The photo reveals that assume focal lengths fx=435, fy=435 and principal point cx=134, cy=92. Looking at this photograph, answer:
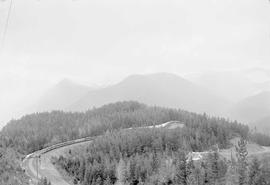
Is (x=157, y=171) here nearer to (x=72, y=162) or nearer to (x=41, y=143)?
(x=72, y=162)

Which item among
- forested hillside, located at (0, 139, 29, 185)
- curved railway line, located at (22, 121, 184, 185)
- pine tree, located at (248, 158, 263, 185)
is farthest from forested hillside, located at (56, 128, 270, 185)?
forested hillside, located at (0, 139, 29, 185)

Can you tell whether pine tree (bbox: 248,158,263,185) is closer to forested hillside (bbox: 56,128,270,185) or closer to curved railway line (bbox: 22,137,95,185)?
forested hillside (bbox: 56,128,270,185)

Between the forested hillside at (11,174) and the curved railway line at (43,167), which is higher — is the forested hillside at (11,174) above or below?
above

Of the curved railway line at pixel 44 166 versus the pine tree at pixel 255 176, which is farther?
the curved railway line at pixel 44 166

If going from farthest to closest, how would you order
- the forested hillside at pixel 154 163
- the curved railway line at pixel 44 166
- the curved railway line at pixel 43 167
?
the curved railway line at pixel 44 166, the curved railway line at pixel 43 167, the forested hillside at pixel 154 163

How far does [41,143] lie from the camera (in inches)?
7436

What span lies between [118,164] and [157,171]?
18.1 metres

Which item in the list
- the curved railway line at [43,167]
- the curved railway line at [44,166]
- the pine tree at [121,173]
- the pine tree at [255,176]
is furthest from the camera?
the pine tree at [121,173]

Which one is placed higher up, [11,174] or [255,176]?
[11,174]

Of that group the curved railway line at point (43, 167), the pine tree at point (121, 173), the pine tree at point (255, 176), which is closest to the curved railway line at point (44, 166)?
the curved railway line at point (43, 167)

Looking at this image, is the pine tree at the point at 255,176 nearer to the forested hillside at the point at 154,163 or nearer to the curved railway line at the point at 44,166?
the forested hillside at the point at 154,163

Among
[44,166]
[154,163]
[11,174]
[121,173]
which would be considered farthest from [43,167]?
[154,163]

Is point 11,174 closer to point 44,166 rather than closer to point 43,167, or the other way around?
point 43,167

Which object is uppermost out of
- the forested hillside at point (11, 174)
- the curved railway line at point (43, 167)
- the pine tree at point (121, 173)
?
the forested hillside at point (11, 174)
